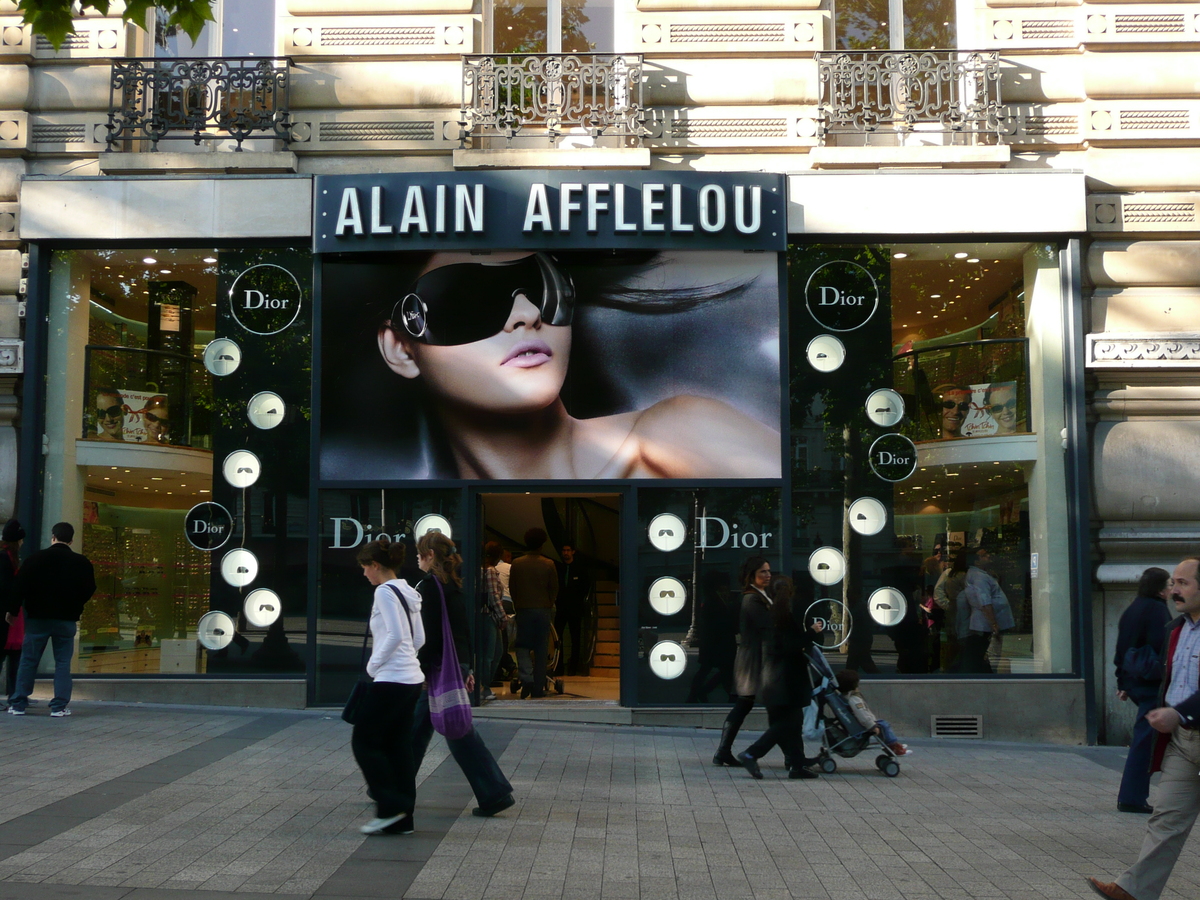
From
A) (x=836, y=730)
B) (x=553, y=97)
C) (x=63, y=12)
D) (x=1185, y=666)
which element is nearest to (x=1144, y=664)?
(x=836, y=730)

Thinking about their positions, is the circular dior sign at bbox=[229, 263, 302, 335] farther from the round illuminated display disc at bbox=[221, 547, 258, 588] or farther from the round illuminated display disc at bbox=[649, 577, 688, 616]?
the round illuminated display disc at bbox=[649, 577, 688, 616]

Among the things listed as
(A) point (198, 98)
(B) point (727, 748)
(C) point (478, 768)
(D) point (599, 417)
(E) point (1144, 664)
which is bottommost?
(B) point (727, 748)

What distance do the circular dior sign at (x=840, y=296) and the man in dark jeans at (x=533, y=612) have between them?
377cm

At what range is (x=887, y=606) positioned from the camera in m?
11.7

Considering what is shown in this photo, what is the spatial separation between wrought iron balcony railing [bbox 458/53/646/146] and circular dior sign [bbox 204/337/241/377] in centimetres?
305

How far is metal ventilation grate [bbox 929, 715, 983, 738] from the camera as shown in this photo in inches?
448

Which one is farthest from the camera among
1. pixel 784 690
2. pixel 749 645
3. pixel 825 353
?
pixel 825 353

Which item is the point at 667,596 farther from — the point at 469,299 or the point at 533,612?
the point at 469,299

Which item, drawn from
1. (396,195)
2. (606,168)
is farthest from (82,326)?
(606,168)

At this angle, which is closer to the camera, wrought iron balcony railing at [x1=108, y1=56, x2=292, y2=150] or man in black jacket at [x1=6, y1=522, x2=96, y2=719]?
man in black jacket at [x1=6, y1=522, x2=96, y2=719]

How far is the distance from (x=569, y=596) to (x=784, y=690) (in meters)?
6.28

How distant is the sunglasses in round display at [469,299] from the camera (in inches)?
471

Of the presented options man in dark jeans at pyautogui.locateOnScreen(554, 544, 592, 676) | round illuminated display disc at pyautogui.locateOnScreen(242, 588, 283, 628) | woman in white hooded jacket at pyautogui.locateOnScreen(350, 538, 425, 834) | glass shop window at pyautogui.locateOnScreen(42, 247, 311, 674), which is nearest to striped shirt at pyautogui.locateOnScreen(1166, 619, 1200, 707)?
woman in white hooded jacket at pyautogui.locateOnScreen(350, 538, 425, 834)

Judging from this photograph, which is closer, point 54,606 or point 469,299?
point 54,606
